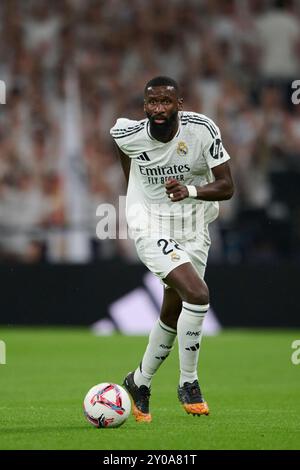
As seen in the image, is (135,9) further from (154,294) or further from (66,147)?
(154,294)

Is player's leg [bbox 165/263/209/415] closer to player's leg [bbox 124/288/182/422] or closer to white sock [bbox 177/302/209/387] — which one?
white sock [bbox 177/302/209/387]

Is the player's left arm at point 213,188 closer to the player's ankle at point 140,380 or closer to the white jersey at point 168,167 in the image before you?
the white jersey at point 168,167

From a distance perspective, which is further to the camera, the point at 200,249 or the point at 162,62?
the point at 162,62

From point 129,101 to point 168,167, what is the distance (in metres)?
10.7

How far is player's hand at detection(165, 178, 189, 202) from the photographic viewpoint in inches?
332

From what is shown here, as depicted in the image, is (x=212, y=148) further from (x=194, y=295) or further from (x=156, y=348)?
(x=156, y=348)

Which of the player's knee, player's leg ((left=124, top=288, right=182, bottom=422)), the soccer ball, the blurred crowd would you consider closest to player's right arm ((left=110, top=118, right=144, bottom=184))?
player's leg ((left=124, top=288, right=182, bottom=422))

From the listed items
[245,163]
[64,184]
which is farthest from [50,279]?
[245,163]

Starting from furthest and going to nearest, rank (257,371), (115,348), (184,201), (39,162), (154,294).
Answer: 1. (39,162)
2. (154,294)
3. (115,348)
4. (257,371)
5. (184,201)

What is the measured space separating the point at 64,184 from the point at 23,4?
3885 mm

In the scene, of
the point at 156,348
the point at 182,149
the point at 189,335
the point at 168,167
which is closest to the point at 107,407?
the point at 189,335

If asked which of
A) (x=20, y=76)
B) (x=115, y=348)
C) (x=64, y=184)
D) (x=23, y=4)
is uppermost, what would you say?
(x=23, y=4)

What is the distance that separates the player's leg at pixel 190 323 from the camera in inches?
337

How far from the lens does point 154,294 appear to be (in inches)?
694
